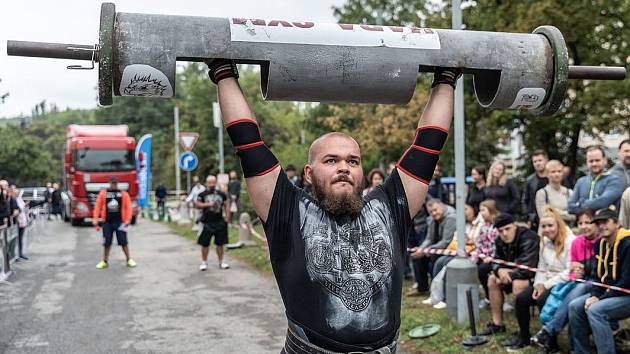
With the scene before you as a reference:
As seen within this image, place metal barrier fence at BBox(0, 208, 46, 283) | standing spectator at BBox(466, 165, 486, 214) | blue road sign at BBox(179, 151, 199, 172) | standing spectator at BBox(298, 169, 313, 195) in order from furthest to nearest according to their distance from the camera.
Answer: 1. blue road sign at BBox(179, 151, 199, 172)
2. metal barrier fence at BBox(0, 208, 46, 283)
3. standing spectator at BBox(466, 165, 486, 214)
4. standing spectator at BBox(298, 169, 313, 195)

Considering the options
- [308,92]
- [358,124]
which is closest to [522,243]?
[308,92]

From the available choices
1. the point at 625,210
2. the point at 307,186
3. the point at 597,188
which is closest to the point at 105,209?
the point at 307,186

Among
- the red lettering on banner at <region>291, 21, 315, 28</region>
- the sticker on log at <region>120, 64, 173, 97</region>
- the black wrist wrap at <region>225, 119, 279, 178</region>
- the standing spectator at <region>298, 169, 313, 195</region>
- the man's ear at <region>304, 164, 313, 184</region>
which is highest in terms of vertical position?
the red lettering on banner at <region>291, 21, 315, 28</region>

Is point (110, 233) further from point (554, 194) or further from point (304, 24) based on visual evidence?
point (304, 24)

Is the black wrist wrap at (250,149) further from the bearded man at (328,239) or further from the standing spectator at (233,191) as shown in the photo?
the standing spectator at (233,191)

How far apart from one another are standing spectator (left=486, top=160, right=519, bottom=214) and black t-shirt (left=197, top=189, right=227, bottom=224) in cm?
555

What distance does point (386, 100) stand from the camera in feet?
10.4

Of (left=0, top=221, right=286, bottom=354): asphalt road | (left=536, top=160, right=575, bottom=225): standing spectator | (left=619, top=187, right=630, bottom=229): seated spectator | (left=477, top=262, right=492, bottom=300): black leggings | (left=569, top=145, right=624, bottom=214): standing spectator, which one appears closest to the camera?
(left=619, top=187, right=630, bottom=229): seated spectator

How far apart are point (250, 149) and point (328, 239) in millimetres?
508

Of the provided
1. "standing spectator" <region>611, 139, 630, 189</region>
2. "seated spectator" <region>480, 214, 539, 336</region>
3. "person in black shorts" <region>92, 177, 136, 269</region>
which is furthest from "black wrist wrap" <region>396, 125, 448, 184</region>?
"person in black shorts" <region>92, 177, 136, 269</region>

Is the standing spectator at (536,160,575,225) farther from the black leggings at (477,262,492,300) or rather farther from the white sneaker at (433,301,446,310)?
the white sneaker at (433,301,446,310)

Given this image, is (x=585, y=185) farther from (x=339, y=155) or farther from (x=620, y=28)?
(x=620, y=28)

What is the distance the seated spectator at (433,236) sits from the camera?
9.66m

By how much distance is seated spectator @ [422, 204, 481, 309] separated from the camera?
8.87m
